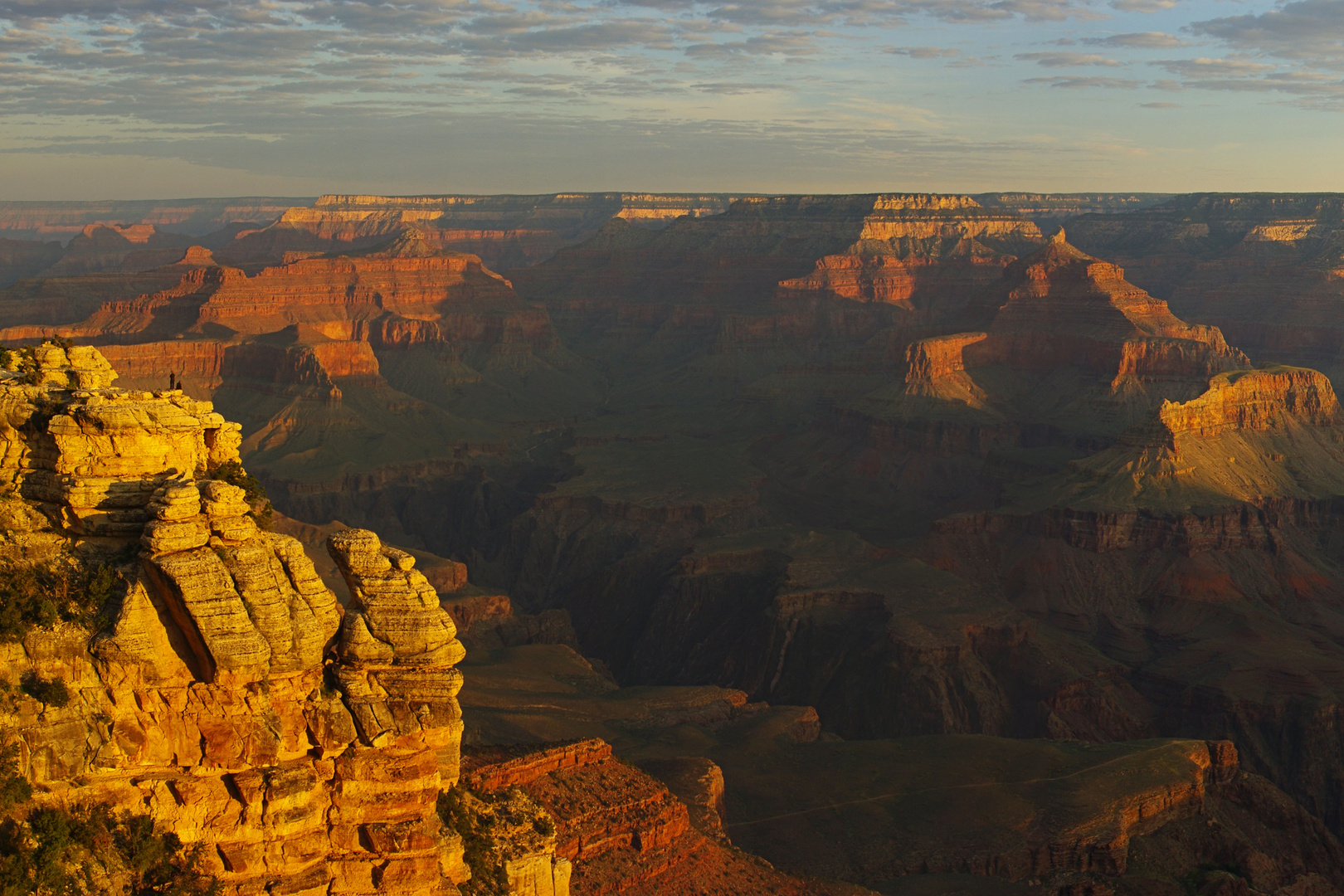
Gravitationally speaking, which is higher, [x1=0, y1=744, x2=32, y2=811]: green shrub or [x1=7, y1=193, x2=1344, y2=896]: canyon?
[x1=0, y1=744, x2=32, y2=811]: green shrub

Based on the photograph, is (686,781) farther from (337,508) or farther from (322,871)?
(337,508)

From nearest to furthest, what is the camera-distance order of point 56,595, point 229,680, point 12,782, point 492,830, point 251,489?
point 12,782, point 229,680, point 56,595, point 251,489, point 492,830

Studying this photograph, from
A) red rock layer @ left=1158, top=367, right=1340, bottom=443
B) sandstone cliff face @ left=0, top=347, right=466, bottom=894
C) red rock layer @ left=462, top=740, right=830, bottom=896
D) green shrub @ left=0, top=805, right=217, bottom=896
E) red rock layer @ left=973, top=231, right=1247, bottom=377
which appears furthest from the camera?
red rock layer @ left=973, top=231, right=1247, bottom=377

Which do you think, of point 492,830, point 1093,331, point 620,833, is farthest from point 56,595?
point 1093,331

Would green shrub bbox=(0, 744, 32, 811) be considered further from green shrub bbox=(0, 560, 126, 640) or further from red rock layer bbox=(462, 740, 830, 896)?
red rock layer bbox=(462, 740, 830, 896)

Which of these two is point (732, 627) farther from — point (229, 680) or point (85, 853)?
point (85, 853)

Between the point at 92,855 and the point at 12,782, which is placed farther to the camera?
the point at 92,855

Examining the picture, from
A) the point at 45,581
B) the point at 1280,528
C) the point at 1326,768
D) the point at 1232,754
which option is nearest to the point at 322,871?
the point at 45,581

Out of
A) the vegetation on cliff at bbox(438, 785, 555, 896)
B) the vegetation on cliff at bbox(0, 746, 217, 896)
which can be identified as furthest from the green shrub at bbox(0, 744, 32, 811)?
the vegetation on cliff at bbox(438, 785, 555, 896)
